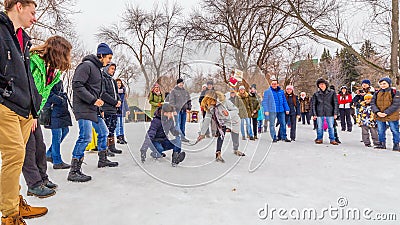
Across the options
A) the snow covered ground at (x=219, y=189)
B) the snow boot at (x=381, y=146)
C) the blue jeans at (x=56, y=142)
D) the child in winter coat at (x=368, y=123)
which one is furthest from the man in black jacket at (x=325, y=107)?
the blue jeans at (x=56, y=142)

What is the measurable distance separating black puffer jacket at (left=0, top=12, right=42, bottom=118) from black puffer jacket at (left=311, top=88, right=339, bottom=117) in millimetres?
6905

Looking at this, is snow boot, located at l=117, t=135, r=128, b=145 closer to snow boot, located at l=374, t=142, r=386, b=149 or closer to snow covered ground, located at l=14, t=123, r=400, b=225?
snow covered ground, located at l=14, t=123, r=400, b=225

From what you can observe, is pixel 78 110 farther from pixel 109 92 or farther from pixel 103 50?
pixel 109 92

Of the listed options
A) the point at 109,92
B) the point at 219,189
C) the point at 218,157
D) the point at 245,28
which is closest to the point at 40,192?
the point at 219,189

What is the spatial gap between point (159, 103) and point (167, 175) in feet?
3.91

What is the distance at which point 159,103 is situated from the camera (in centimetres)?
471

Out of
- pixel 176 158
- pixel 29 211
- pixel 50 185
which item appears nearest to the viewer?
pixel 29 211

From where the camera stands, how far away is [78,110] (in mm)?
3855

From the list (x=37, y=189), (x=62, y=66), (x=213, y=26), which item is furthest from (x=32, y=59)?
(x=213, y=26)

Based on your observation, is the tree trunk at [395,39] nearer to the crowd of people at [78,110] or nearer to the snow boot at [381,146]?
the crowd of people at [78,110]

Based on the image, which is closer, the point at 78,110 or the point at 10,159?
the point at 10,159

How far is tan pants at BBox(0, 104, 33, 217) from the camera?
2244 mm

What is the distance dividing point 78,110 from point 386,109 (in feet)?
20.7

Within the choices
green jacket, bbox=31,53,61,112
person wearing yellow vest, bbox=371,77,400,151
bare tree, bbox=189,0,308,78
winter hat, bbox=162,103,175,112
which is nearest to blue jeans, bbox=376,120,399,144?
person wearing yellow vest, bbox=371,77,400,151
